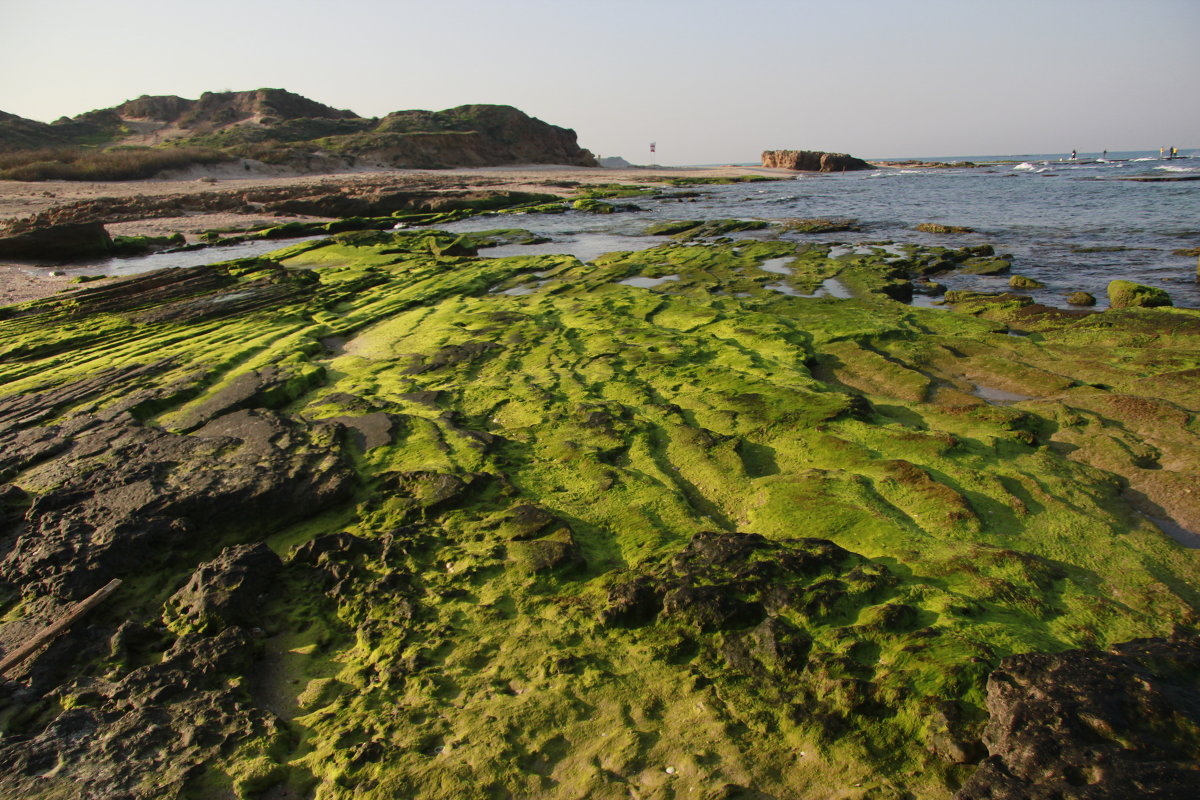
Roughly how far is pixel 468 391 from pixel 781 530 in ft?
12.7

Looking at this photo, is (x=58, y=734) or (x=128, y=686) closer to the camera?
(x=58, y=734)

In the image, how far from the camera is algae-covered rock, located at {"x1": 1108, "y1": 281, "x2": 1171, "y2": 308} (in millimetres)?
9781

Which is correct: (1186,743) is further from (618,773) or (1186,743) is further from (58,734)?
(58,734)

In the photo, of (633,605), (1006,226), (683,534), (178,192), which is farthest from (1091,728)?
(178,192)

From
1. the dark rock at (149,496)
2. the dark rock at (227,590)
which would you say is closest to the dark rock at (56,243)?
the dark rock at (149,496)

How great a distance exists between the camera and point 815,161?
3157 inches

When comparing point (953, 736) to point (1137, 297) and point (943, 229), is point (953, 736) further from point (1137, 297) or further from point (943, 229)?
point (943, 229)

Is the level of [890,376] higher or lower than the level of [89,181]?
lower

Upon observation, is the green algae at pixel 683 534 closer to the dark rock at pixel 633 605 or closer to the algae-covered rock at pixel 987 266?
the dark rock at pixel 633 605

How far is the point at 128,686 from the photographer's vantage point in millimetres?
3016

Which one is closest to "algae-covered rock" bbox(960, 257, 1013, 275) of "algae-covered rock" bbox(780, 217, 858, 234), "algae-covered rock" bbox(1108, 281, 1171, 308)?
"algae-covered rock" bbox(1108, 281, 1171, 308)

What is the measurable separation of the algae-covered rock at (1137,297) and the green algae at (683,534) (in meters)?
0.83

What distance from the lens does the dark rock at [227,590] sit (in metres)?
3.46

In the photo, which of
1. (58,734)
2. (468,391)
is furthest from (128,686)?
(468,391)
